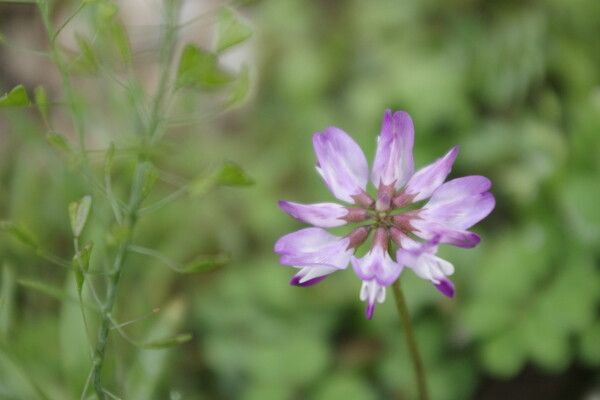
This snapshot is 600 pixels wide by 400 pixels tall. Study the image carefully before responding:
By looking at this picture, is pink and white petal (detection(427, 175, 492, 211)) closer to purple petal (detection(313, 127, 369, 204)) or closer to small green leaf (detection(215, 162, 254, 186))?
purple petal (detection(313, 127, 369, 204))

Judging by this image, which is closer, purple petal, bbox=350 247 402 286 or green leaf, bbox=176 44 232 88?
purple petal, bbox=350 247 402 286

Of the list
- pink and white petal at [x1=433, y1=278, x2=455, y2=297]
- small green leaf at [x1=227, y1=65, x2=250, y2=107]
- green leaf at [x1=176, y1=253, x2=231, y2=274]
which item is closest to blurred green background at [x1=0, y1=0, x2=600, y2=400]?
small green leaf at [x1=227, y1=65, x2=250, y2=107]

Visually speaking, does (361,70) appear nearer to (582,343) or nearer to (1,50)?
(582,343)

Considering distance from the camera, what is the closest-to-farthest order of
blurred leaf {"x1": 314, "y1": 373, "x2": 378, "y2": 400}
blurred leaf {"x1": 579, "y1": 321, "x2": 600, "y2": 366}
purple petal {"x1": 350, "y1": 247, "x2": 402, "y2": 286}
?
purple petal {"x1": 350, "y1": 247, "x2": 402, "y2": 286}
blurred leaf {"x1": 579, "y1": 321, "x2": 600, "y2": 366}
blurred leaf {"x1": 314, "y1": 373, "x2": 378, "y2": 400}

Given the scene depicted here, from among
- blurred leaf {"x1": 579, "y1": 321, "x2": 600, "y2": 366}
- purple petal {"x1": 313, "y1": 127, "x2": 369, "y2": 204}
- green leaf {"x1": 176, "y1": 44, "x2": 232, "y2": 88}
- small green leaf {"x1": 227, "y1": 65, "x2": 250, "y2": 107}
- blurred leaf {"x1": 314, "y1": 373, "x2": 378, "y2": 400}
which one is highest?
green leaf {"x1": 176, "y1": 44, "x2": 232, "y2": 88}

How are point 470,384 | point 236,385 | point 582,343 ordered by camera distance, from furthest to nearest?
point 236,385, point 470,384, point 582,343

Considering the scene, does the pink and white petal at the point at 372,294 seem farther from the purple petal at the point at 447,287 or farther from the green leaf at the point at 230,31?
the green leaf at the point at 230,31

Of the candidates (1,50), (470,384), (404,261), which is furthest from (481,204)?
(1,50)

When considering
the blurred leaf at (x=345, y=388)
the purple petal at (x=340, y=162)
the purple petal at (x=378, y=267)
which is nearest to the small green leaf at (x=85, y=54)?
the purple petal at (x=340, y=162)
